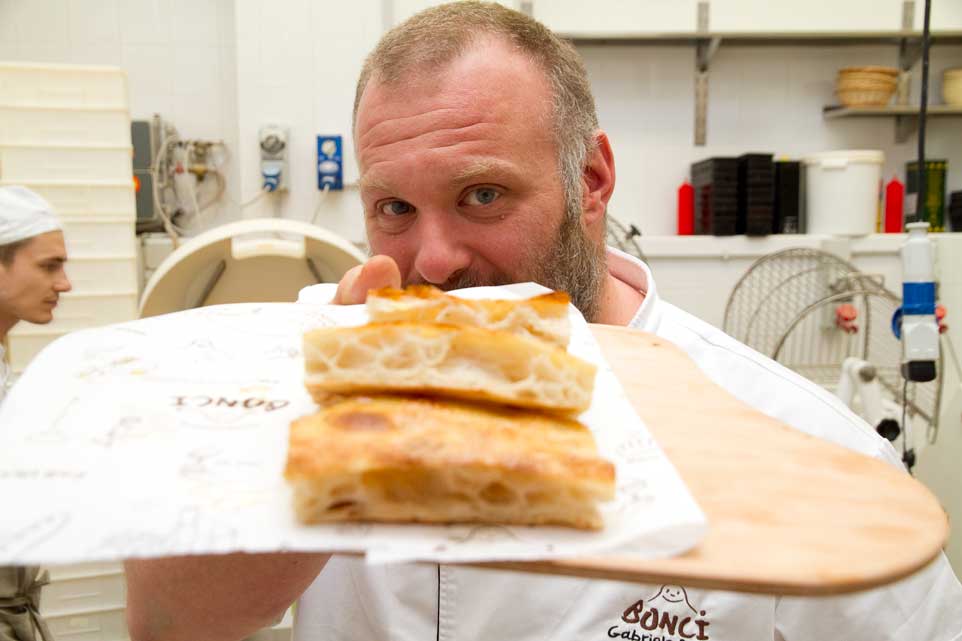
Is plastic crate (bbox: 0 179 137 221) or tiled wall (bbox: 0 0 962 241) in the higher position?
tiled wall (bbox: 0 0 962 241)

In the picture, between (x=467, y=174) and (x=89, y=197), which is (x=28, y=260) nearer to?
(x=89, y=197)

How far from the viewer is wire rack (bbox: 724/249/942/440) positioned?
3.89m

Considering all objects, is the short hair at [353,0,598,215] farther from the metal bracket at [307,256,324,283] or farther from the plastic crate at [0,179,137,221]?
the plastic crate at [0,179,137,221]

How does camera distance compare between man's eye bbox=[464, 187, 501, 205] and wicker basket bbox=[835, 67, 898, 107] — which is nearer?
man's eye bbox=[464, 187, 501, 205]

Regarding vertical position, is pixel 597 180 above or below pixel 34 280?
above

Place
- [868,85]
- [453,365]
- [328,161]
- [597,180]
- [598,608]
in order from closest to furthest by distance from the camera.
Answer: [453,365] → [598,608] → [597,180] → [328,161] → [868,85]

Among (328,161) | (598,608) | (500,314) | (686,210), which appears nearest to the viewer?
(500,314)

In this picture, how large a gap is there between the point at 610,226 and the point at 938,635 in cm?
295

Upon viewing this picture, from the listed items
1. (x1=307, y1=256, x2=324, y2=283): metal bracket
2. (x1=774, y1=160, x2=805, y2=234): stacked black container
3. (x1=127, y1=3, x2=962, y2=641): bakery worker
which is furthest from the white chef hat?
(x1=774, y1=160, x2=805, y2=234): stacked black container

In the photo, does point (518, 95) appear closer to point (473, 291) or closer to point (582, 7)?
point (473, 291)

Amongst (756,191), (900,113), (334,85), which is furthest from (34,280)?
(900,113)

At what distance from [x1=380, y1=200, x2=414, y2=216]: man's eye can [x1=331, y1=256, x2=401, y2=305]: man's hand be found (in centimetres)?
47

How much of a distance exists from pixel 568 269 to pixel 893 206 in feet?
11.3

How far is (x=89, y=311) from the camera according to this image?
122 inches
